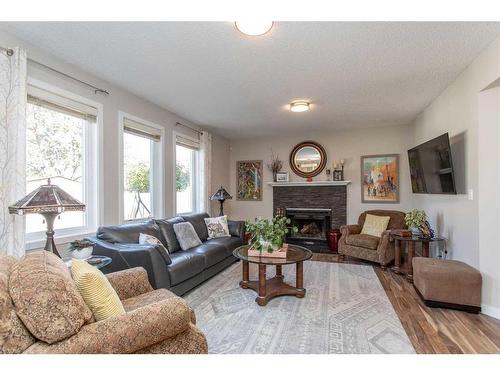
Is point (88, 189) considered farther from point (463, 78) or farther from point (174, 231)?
point (463, 78)

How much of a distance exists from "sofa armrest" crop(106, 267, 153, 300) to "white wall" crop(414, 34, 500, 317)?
10.2 ft

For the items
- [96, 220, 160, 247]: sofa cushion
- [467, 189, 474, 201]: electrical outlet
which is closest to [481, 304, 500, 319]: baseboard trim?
[467, 189, 474, 201]: electrical outlet

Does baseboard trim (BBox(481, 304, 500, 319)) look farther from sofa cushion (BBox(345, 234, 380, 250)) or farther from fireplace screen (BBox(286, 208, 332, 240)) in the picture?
fireplace screen (BBox(286, 208, 332, 240))

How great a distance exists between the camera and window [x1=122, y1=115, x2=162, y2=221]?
354cm

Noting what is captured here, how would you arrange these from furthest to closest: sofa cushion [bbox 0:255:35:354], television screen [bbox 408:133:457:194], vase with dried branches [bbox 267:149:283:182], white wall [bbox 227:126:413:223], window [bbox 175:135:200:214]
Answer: vase with dried branches [bbox 267:149:283:182] → white wall [bbox 227:126:413:223] → window [bbox 175:135:200:214] → television screen [bbox 408:133:457:194] → sofa cushion [bbox 0:255:35:354]

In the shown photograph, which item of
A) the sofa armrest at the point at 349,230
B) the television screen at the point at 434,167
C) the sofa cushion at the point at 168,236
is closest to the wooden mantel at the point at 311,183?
the sofa armrest at the point at 349,230

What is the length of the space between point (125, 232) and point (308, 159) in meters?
4.06

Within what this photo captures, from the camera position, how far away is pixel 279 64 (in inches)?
103

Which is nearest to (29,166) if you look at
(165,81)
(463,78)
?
(165,81)

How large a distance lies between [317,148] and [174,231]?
359 cm

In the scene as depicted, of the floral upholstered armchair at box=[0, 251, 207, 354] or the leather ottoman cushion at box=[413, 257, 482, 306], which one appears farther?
the leather ottoman cushion at box=[413, 257, 482, 306]

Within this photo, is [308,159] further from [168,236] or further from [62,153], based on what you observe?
[62,153]

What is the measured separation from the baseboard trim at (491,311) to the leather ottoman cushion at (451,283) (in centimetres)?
6

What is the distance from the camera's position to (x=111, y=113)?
10.4 feet
